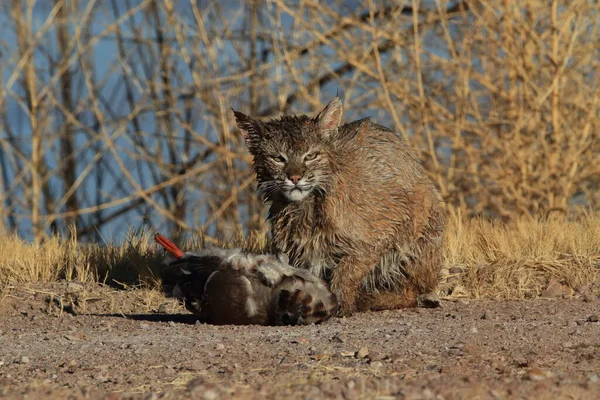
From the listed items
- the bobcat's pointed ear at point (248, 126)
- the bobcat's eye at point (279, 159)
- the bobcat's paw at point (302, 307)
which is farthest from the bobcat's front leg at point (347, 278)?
the bobcat's pointed ear at point (248, 126)

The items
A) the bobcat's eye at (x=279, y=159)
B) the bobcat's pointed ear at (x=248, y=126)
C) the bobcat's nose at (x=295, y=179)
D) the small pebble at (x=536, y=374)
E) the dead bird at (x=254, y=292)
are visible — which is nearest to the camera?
the small pebble at (x=536, y=374)

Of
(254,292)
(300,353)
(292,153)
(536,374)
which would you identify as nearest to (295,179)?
(292,153)

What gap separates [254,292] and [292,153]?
95cm

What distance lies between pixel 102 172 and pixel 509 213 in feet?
21.1

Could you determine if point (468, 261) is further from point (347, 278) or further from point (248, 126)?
point (248, 126)

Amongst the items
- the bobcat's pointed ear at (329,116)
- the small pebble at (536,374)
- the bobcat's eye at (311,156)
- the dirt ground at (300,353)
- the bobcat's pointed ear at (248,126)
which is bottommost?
the dirt ground at (300,353)

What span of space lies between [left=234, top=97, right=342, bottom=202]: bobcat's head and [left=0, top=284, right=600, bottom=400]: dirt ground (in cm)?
94

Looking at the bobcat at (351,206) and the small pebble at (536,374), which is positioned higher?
the bobcat at (351,206)

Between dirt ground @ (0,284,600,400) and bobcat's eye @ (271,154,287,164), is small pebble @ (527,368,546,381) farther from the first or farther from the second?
bobcat's eye @ (271,154,287,164)

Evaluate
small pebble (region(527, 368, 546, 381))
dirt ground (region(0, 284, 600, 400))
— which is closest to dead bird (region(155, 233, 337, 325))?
dirt ground (region(0, 284, 600, 400))

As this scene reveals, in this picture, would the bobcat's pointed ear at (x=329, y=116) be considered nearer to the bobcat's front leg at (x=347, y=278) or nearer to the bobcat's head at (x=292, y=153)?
the bobcat's head at (x=292, y=153)

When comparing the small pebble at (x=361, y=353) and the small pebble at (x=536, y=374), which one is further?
the small pebble at (x=361, y=353)

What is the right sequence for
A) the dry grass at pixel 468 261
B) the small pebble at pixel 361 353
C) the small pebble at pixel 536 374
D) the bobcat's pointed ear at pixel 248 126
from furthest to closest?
1. the dry grass at pixel 468 261
2. the bobcat's pointed ear at pixel 248 126
3. the small pebble at pixel 361 353
4. the small pebble at pixel 536 374

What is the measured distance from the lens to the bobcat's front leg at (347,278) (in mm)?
6707
